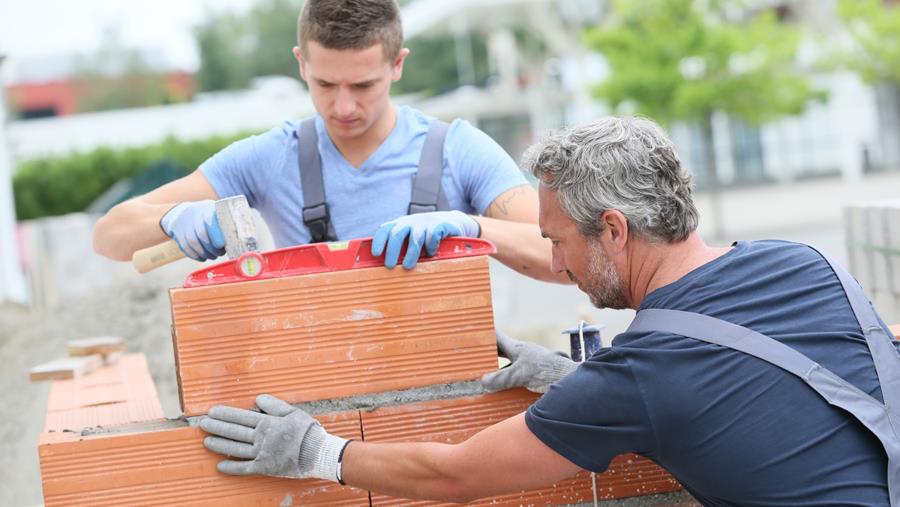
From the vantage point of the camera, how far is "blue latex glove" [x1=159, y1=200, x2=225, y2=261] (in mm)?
2895

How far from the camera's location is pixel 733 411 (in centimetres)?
231

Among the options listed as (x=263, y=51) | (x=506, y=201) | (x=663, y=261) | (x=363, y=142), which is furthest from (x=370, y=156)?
(x=263, y=51)

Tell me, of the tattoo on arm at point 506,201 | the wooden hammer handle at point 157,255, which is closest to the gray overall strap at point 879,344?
the tattoo on arm at point 506,201

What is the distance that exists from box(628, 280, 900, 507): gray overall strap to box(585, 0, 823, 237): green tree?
17.6 m

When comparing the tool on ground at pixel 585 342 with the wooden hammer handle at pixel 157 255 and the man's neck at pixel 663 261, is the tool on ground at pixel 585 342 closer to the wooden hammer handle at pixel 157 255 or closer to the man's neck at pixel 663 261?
the man's neck at pixel 663 261

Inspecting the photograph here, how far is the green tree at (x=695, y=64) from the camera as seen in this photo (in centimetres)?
1953

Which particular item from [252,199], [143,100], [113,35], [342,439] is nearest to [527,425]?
[342,439]

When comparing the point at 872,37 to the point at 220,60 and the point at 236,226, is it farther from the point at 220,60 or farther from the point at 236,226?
the point at 220,60

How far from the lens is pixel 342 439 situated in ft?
8.80

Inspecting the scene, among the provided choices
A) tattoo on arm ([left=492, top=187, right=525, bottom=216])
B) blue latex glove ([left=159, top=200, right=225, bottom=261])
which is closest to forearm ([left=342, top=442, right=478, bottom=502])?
blue latex glove ([left=159, top=200, right=225, bottom=261])

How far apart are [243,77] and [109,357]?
56.0 m

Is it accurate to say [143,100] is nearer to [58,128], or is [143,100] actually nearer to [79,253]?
[58,128]

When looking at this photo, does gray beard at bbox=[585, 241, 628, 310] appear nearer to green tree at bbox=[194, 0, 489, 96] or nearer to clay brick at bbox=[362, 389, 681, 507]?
clay brick at bbox=[362, 389, 681, 507]

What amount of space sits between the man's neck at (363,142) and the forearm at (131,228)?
56cm
